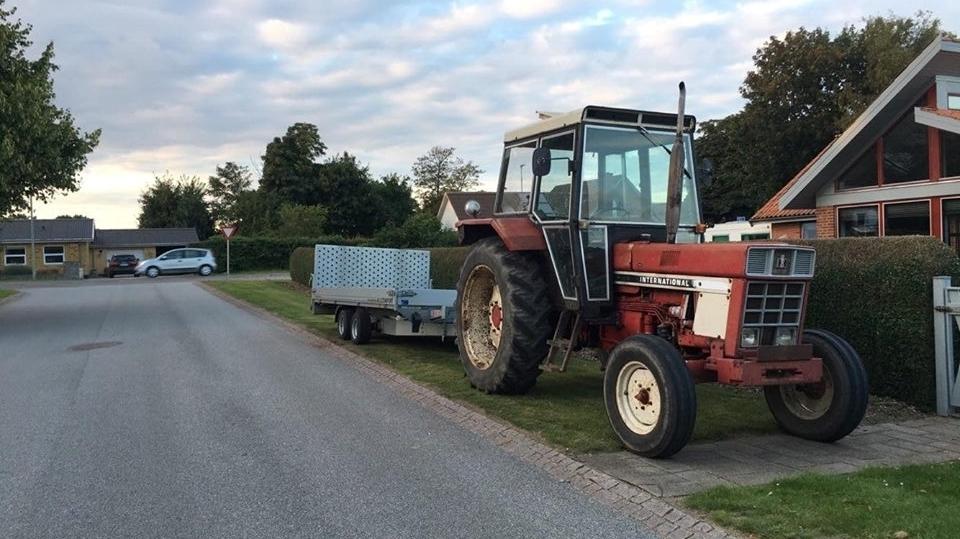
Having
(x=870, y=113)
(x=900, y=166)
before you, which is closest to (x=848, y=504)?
(x=870, y=113)

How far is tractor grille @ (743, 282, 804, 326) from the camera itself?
581 cm

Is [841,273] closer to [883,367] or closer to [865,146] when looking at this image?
[883,367]

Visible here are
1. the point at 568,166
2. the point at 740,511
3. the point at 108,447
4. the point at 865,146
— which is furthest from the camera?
the point at 865,146

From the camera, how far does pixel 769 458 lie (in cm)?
588

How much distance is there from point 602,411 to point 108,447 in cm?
444

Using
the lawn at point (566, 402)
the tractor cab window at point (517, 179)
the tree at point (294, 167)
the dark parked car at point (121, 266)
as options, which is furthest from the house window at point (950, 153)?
the tree at point (294, 167)

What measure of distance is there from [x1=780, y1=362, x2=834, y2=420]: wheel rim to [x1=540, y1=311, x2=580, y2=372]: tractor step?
1.98m

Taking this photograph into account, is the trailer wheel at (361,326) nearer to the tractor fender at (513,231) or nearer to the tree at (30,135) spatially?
the tractor fender at (513,231)

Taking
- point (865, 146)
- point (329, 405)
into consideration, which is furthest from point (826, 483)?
point (865, 146)

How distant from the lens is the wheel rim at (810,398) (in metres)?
6.22

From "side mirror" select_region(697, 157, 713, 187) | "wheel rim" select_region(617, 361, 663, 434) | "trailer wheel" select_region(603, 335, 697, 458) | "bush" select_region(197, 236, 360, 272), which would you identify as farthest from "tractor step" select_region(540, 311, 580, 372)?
"bush" select_region(197, 236, 360, 272)

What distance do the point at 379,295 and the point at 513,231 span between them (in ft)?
15.0

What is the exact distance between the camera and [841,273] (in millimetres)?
7969

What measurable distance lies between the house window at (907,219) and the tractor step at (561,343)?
27.6 ft
